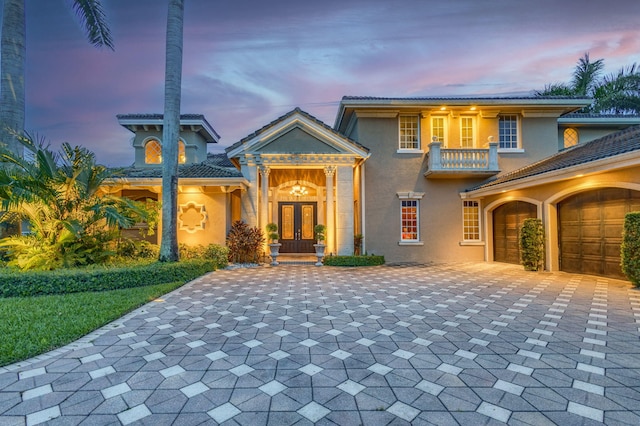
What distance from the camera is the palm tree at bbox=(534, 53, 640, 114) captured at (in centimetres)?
1844

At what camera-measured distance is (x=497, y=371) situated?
307cm

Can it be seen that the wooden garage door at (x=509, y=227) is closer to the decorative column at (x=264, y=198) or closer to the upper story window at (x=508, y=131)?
the upper story window at (x=508, y=131)

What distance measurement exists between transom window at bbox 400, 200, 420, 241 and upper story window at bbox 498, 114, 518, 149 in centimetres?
504

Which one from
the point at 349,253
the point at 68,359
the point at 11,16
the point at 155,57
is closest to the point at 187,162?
the point at 155,57

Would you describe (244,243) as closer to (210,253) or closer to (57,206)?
(210,253)

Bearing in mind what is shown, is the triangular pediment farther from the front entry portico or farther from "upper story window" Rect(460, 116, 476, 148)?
"upper story window" Rect(460, 116, 476, 148)

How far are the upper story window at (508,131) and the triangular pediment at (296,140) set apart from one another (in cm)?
667

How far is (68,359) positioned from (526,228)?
12121 mm

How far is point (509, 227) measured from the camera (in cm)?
1195

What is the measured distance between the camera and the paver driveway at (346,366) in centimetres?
237

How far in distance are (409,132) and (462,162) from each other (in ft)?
8.74

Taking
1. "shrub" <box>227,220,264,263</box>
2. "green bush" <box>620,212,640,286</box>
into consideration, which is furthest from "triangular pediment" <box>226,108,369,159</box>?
"green bush" <box>620,212,640,286</box>

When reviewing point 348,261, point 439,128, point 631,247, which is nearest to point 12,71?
point 348,261

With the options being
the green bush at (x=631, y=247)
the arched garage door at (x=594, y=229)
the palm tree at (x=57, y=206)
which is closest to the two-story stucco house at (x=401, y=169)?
the arched garage door at (x=594, y=229)
